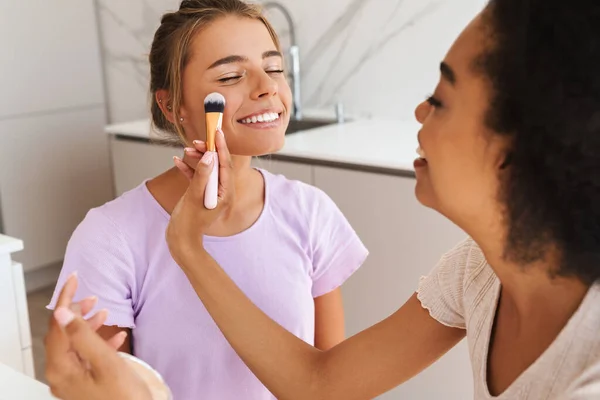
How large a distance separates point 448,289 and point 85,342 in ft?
1.58

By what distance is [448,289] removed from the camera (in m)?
0.94

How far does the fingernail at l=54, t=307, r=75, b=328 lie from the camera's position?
649 mm

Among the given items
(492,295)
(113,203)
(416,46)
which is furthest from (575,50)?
(416,46)

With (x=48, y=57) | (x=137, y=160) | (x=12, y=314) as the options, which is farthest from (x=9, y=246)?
(x=48, y=57)

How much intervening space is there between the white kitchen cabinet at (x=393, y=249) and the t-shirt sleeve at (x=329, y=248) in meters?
0.67

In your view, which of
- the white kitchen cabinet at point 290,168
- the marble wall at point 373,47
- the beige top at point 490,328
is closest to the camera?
the beige top at point 490,328

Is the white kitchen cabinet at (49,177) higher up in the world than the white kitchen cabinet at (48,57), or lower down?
lower down

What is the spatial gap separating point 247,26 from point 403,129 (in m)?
1.33

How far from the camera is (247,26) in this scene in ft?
3.63

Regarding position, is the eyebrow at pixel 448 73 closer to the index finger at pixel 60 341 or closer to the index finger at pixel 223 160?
the index finger at pixel 223 160

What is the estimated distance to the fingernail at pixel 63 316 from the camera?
65 centimetres

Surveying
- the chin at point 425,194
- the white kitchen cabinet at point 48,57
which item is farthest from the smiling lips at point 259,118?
the white kitchen cabinet at point 48,57

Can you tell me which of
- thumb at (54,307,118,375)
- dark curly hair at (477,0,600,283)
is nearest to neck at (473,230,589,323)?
dark curly hair at (477,0,600,283)

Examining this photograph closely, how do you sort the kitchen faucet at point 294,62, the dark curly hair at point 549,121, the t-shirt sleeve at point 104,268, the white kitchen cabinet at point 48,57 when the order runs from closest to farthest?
the dark curly hair at point 549,121
the t-shirt sleeve at point 104,268
the kitchen faucet at point 294,62
the white kitchen cabinet at point 48,57
